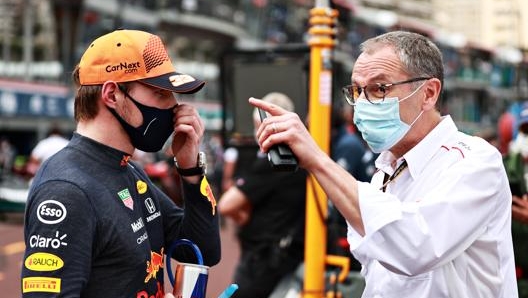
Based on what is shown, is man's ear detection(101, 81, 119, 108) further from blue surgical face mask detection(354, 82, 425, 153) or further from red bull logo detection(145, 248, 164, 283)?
blue surgical face mask detection(354, 82, 425, 153)

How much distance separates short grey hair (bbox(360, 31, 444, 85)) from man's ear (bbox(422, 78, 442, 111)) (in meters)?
0.02

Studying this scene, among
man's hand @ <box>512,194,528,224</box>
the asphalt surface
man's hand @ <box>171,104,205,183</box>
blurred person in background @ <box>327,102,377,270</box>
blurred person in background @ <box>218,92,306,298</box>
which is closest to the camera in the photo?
man's hand @ <box>171,104,205,183</box>

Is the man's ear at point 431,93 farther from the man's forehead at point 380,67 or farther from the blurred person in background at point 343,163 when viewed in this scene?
the blurred person in background at point 343,163

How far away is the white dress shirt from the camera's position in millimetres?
2197

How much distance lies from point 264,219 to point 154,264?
291 cm

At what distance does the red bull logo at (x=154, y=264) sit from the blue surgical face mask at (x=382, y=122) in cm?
77

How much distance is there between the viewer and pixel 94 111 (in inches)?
103

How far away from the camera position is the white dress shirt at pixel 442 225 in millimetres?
2197

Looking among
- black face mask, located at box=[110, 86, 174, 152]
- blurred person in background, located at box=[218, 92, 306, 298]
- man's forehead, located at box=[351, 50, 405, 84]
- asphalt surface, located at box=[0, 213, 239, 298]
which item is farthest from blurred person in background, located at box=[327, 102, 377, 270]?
man's forehead, located at box=[351, 50, 405, 84]

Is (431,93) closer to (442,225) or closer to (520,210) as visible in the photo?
(442,225)

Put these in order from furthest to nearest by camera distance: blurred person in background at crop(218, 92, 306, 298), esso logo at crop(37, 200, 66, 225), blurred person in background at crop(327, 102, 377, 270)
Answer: blurred person in background at crop(327, 102, 377, 270), blurred person in background at crop(218, 92, 306, 298), esso logo at crop(37, 200, 66, 225)

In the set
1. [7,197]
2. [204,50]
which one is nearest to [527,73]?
[204,50]

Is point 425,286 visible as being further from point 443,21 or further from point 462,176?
point 443,21

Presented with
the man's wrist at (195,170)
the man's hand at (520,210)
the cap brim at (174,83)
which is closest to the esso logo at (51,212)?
the cap brim at (174,83)
